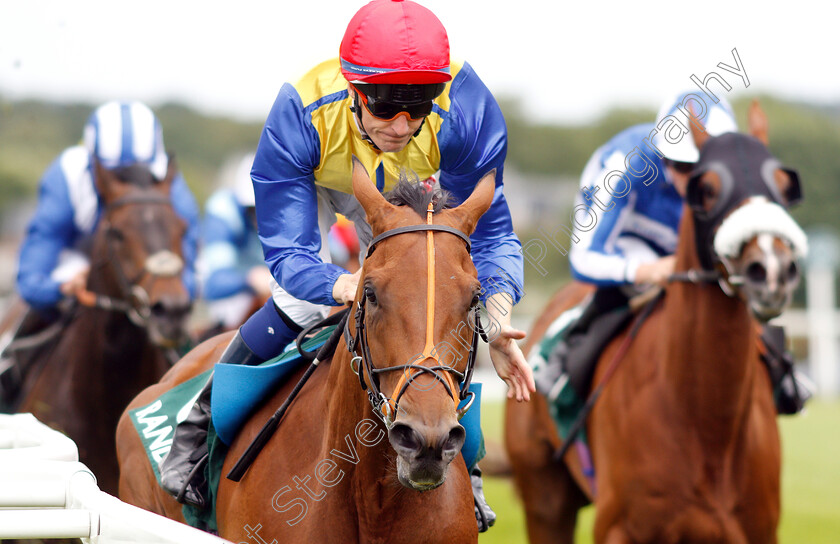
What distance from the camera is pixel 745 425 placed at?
434 cm

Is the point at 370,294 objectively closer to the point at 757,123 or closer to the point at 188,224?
the point at 757,123

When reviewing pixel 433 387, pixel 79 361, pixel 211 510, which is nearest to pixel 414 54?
pixel 433 387

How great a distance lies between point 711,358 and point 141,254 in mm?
3140

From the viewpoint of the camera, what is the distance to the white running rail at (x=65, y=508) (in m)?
1.96

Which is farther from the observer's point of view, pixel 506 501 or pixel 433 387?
pixel 506 501

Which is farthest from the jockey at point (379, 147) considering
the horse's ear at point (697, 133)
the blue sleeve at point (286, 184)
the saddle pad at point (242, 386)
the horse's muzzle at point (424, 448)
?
the horse's ear at point (697, 133)

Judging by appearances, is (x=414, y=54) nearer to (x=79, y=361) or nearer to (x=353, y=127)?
(x=353, y=127)

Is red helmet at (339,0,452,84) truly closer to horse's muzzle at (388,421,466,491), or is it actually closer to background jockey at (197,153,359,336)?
horse's muzzle at (388,421,466,491)

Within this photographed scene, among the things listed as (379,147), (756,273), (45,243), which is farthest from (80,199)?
(756,273)

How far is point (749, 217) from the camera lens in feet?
13.5

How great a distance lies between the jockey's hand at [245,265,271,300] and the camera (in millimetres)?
7395

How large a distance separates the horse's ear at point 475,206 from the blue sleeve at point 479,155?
27 cm

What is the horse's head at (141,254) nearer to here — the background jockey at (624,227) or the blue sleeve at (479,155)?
the background jockey at (624,227)

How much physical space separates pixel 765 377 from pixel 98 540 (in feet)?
11.8
